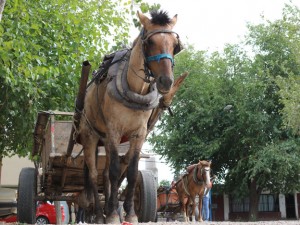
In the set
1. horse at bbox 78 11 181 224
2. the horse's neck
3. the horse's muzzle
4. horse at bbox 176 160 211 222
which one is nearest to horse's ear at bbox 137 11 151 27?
horse at bbox 78 11 181 224

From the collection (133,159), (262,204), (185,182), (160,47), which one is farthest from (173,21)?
(262,204)

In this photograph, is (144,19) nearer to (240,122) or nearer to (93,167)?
(93,167)

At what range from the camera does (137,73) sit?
6289 millimetres

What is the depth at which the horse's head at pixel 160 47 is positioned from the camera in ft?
18.5

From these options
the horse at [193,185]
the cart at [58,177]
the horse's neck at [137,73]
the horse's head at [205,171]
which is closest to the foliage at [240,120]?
the horse at [193,185]

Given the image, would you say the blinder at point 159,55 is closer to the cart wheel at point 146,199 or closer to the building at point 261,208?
the cart wheel at point 146,199

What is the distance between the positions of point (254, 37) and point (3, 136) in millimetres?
21305

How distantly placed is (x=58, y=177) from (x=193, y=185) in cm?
1178

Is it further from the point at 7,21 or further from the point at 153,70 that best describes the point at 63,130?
the point at 7,21

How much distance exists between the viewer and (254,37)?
1331 inches

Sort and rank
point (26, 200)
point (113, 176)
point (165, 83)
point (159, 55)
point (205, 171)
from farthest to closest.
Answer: point (205, 171)
point (26, 200)
point (113, 176)
point (159, 55)
point (165, 83)

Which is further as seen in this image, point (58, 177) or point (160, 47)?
point (58, 177)

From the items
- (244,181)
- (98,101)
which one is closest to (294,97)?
(244,181)

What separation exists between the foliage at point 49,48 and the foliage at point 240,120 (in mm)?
16085
